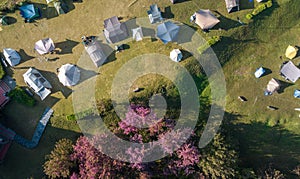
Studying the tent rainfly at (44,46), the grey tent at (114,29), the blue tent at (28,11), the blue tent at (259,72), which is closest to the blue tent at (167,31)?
the grey tent at (114,29)

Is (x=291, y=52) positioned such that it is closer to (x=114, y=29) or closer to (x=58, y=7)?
(x=114, y=29)

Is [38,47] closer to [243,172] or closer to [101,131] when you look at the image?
[101,131]

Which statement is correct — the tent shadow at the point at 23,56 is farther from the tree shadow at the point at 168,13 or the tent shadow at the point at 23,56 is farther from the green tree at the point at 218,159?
the green tree at the point at 218,159

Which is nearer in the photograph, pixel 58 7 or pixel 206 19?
pixel 206 19

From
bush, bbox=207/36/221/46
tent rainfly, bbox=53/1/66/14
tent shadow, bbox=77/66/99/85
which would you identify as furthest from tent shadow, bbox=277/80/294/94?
tent rainfly, bbox=53/1/66/14

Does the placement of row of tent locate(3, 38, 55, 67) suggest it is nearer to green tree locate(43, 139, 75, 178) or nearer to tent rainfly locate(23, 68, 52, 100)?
tent rainfly locate(23, 68, 52, 100)

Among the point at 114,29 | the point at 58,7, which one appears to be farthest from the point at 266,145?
the point at 58,7

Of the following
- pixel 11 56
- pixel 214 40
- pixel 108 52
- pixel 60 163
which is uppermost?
pixel 11 56

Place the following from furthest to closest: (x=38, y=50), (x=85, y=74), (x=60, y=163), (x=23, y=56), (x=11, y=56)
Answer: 1. (x=23, y=56)
2. (x=85, y=74)
3. (x=38, y=50)
4. (x=11, y=56)
5. (x=60, y=163)
